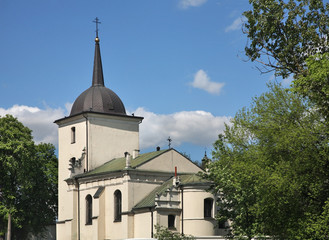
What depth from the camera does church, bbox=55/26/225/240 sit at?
5491cm

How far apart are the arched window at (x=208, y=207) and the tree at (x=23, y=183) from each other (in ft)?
67.4

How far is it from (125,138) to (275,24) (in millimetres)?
35368

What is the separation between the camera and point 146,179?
59031 mm

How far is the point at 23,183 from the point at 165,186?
16839 millimetres

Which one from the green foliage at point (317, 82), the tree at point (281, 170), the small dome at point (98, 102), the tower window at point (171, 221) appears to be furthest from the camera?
the small dome at point (98, 102)

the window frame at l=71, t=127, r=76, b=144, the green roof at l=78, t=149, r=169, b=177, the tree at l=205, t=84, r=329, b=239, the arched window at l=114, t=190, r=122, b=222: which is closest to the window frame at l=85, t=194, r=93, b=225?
the green roof at l=78, t=149, r=169, b=177

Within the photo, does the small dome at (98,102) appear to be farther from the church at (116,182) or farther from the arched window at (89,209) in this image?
the arched window at (89,209)

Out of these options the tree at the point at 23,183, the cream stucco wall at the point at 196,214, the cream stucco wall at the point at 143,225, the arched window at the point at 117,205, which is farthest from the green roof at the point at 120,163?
→ the tree at the point at 23,183

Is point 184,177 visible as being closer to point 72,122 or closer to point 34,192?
point 72,122

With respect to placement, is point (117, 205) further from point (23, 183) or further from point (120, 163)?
point (23, 183)

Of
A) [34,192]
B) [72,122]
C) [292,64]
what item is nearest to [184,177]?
[72,122]

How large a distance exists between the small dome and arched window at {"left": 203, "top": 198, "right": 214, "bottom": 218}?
52.0 ft

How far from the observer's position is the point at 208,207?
182ft

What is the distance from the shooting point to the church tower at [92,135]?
64688 mm
